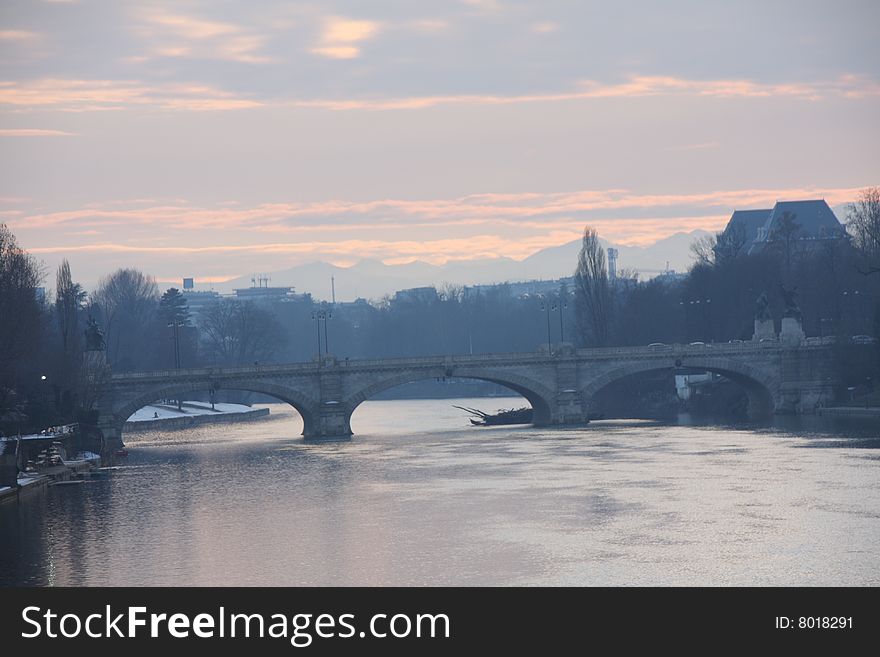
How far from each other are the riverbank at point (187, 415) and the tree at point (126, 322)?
6417 mm

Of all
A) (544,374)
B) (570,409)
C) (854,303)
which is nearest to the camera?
(544,374)

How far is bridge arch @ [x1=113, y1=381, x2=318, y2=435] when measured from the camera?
93.3 m

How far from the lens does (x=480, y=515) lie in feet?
181

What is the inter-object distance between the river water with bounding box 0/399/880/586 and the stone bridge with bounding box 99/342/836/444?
8.89 m

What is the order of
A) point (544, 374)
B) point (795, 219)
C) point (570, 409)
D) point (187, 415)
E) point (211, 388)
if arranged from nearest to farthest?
point (211, 388), point (544, 374), point (570, 409), point (187, 415), point (795, 219)

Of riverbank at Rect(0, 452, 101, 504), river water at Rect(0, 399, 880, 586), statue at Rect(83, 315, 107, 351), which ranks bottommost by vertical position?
river water at Rect(0, 399, 880, 586)

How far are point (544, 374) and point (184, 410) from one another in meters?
47.7

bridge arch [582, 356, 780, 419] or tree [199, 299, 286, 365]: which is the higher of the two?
tree [199, 299, 286, 365]

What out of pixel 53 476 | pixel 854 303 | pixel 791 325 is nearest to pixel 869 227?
pixel 854 303

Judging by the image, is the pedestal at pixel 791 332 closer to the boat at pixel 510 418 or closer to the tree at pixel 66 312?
the boat at pixel 510 418

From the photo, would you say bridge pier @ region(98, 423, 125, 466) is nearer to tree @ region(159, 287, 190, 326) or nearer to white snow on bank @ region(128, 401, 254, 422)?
white snow on bank @ region(128, 401, 254, 422)

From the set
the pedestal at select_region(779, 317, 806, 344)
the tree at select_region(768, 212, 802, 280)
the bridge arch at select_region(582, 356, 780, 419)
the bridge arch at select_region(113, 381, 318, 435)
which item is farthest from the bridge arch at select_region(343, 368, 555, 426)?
the tree at select_region(768, 212, 802, 280)

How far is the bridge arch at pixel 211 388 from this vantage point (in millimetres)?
93312

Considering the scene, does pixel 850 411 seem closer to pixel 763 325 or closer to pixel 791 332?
pixel 791 332
